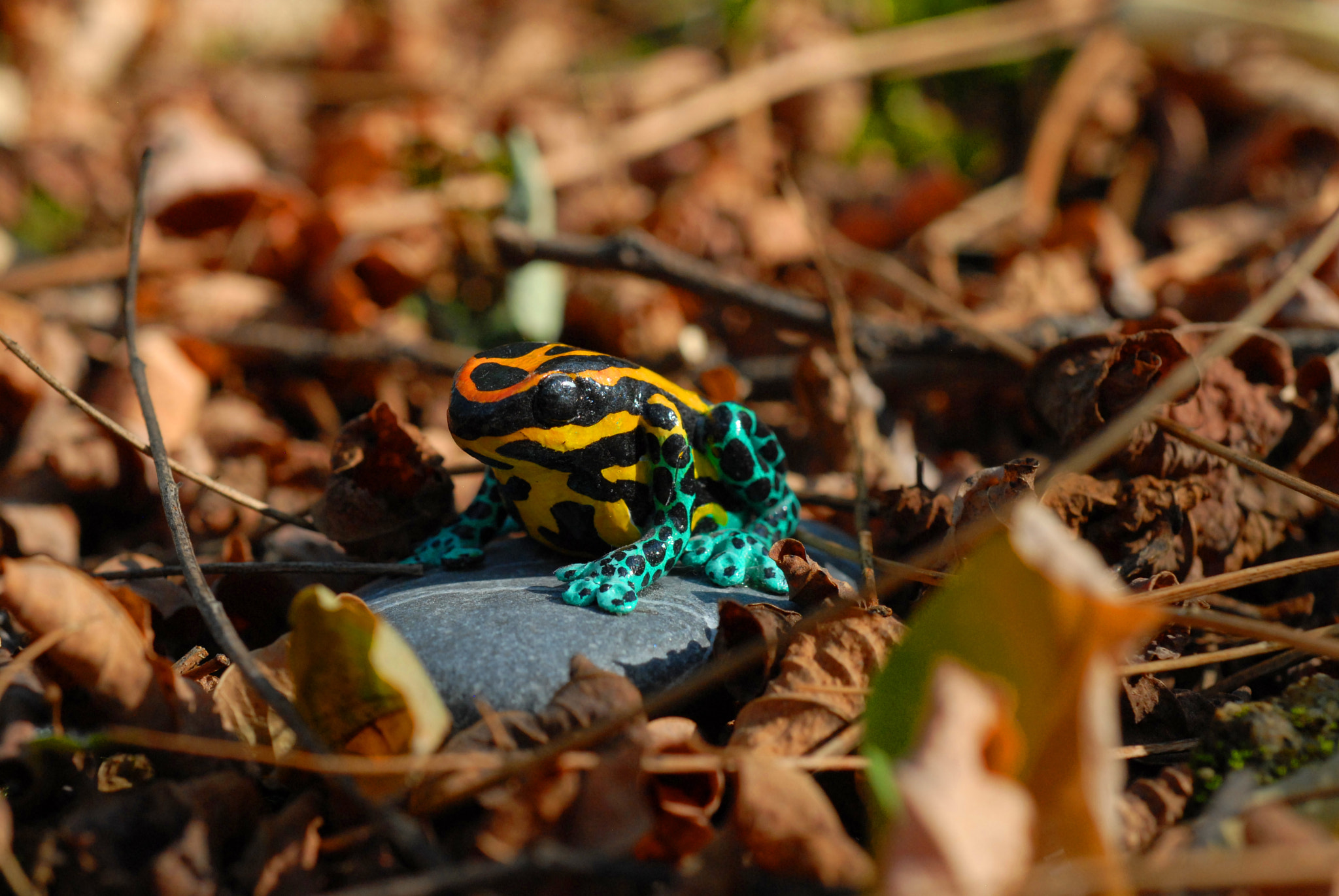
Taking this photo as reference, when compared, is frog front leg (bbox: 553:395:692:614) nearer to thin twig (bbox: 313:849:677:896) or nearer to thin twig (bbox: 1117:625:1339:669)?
thin twig (bbox: 313:849:677:896)

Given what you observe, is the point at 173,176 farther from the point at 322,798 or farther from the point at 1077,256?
the point at 1077,256

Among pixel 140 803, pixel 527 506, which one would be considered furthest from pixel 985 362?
pixel 140 803

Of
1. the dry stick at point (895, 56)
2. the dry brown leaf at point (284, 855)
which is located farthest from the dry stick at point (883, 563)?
the dry stick at point (895, 56)

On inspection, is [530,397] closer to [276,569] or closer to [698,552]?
[698,552]

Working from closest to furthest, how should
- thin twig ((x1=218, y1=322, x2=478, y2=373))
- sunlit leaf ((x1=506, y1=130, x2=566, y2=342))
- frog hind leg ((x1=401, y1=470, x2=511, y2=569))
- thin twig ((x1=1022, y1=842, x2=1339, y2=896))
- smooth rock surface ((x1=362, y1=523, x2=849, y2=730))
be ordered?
thin twig ((x1=1022, y1=842, x2=1339, y2=896)), smooth rock surface ((x1=362, y1=523, x2=849, y2=730)), frog hind leg ((x1=401, y1=470, x2=511, y2=569)), thin twig ((x1=218, y1=322, x2=478, y2=373)), sunlit leaf ((x1=506, y1=130, x2=566, y2=342))

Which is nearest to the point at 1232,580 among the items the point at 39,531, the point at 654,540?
the point at 654,540

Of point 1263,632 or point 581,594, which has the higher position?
point 1263,632

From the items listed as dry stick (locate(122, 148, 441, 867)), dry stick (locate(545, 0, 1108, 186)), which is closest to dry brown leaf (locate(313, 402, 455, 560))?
dry stick (locate(122, 148, 441, 867))

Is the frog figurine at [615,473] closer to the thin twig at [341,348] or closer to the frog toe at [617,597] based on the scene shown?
the frog toe at [617,597]
